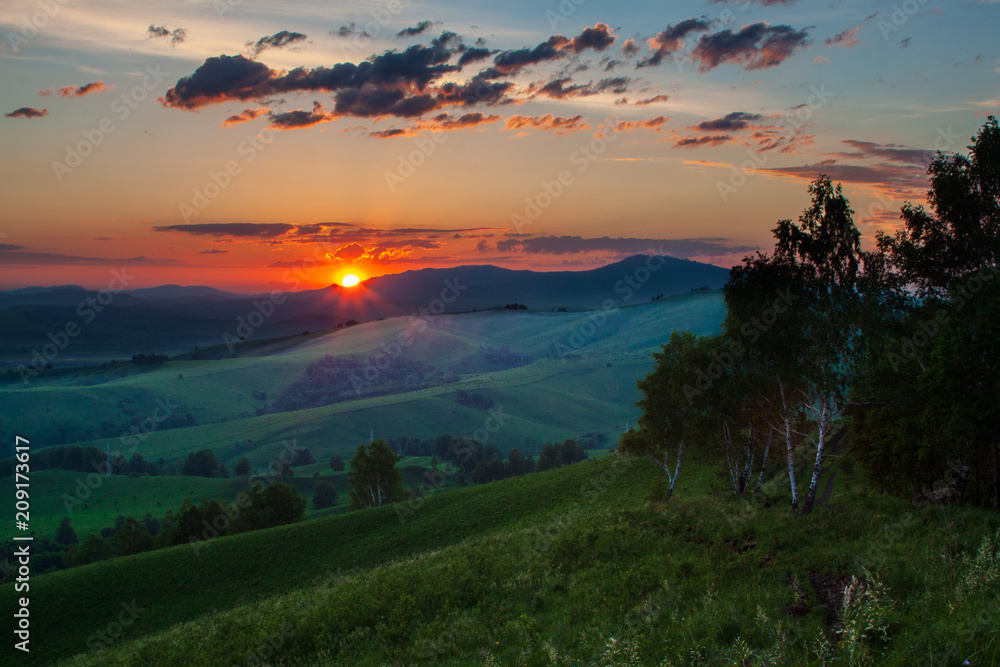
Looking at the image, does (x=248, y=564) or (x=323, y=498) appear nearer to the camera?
(x=248, y=564)

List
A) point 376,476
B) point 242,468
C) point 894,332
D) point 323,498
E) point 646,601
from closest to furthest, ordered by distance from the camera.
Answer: point 646,601 → point 894,332 → point 376,476 → point 323,498 → point 242,468

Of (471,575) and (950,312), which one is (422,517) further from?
(950,312)

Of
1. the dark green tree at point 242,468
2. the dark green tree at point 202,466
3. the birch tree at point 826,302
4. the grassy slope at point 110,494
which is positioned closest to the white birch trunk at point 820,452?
the birch tree at point 826,302

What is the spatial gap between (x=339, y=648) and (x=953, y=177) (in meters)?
39.8

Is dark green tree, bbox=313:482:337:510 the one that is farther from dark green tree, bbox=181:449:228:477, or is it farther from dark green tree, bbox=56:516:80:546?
dark green tree, bbox=181:449:228:477

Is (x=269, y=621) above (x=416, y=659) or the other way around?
the other way around

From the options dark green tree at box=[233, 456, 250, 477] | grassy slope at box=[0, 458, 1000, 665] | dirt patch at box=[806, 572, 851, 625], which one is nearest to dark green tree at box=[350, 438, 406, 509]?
grassy slope at box=[0, 458, 1000, 665]

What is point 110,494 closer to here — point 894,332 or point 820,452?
point 820,452

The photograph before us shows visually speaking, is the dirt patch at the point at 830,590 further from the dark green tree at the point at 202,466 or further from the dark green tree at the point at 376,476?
the dark green tree at the point at 202,466

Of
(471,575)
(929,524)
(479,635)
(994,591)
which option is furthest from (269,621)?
(929,524)

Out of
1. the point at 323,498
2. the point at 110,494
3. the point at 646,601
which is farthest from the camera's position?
the point at 110,494

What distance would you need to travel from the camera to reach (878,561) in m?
15.3

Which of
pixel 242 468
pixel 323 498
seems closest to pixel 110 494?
pixel 242 468

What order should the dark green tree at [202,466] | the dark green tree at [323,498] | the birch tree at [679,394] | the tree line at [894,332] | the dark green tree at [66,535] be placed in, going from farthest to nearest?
the dark green tree at [202,466], the dark green tree at [323,498], the dark green tree at [66,535], the birch tree at [679,394], the tree line at [894,332]
